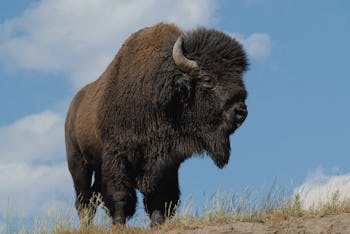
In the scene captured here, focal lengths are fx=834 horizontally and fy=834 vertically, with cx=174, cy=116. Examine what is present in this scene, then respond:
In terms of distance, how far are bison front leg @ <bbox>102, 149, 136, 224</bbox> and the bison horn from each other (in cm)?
167

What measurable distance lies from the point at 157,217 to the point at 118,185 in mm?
792

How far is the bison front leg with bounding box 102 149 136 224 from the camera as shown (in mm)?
13016

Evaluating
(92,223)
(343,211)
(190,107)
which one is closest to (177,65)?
(190,107)

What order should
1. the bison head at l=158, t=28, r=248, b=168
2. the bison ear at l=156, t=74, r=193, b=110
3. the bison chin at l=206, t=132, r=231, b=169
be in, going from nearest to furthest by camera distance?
the bison head at l=158, t=28, r=248, b=168, the bison ear at l=156, t=74, r=193, b=110, the bison chin at l=206, t=132, r=231, b=169

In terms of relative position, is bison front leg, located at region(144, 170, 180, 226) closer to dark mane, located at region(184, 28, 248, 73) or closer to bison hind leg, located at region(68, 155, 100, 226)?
dark mane, located at region(184, 28, 248, 73)

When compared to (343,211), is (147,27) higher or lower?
higher

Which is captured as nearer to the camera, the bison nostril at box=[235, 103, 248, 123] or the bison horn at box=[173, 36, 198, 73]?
the bison nostril at box=[235, 103, 248, 123]

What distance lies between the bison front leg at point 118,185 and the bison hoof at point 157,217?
0.45 meters

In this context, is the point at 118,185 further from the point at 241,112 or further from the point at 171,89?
the point at 241,112

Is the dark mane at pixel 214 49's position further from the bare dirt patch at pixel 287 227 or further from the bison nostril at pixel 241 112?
the bare dirt patch at pixel 287 227

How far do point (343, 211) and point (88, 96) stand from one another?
564cm

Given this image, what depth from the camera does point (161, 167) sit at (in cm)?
→ 1315

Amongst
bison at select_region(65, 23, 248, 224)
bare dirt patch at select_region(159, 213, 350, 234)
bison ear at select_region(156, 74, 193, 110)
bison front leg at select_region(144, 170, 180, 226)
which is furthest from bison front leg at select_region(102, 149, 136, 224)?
bare dirt patch at select_region(159, 213, 350, 234)

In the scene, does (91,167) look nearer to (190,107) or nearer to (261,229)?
(190,107)
